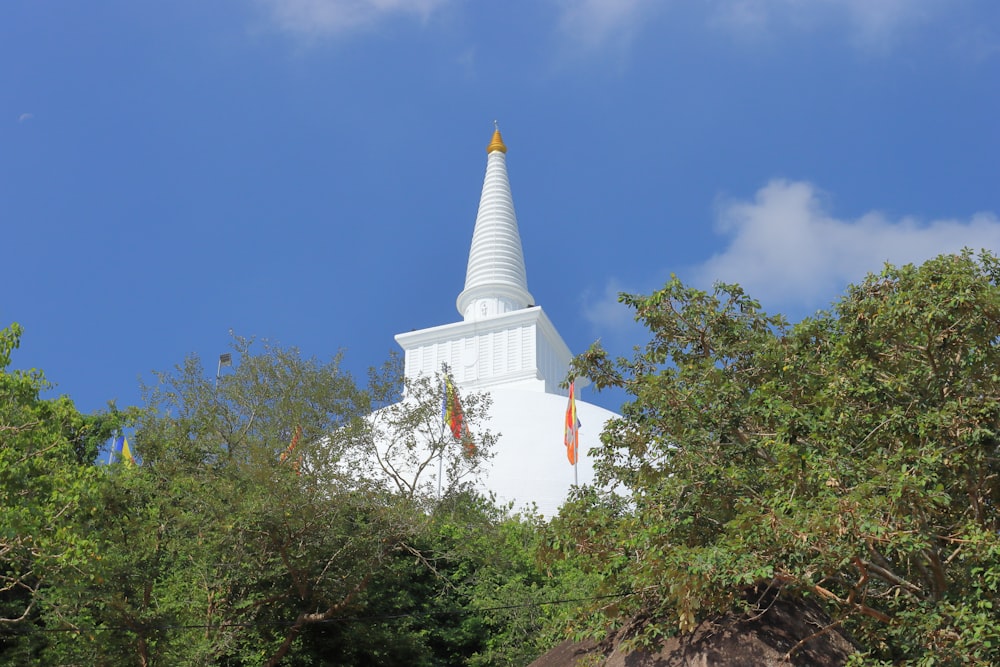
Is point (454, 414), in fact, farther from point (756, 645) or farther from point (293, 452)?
point (756, 645)

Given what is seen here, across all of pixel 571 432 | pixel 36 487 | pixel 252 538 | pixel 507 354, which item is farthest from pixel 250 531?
pixel 507 354

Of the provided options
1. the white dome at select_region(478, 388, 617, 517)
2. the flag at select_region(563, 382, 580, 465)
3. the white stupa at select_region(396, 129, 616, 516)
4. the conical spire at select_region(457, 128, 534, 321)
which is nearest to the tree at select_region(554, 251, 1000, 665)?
the flag at select_region(563, 382, 580, 465)

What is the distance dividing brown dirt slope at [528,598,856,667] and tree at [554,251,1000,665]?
0.80ft

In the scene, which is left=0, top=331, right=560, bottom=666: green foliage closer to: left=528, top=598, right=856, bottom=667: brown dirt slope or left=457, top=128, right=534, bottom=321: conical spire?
left=528, top=598, right=856, bottom=667: brown dirt slope

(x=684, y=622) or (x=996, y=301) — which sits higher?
(x=996, y=301)

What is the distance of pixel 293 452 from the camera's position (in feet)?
62.5

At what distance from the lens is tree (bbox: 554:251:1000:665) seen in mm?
10656

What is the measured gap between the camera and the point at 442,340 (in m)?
44.3

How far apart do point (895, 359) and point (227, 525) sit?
456 inches

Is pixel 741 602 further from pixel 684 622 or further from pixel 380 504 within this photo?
pixel 380 504

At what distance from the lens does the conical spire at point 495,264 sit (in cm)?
4522

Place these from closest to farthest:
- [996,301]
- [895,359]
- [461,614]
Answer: [996,301] → [895,359] → [461,614]

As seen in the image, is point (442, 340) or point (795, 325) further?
point (442, 340)

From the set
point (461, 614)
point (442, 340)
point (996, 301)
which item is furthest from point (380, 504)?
point (442, 340)
